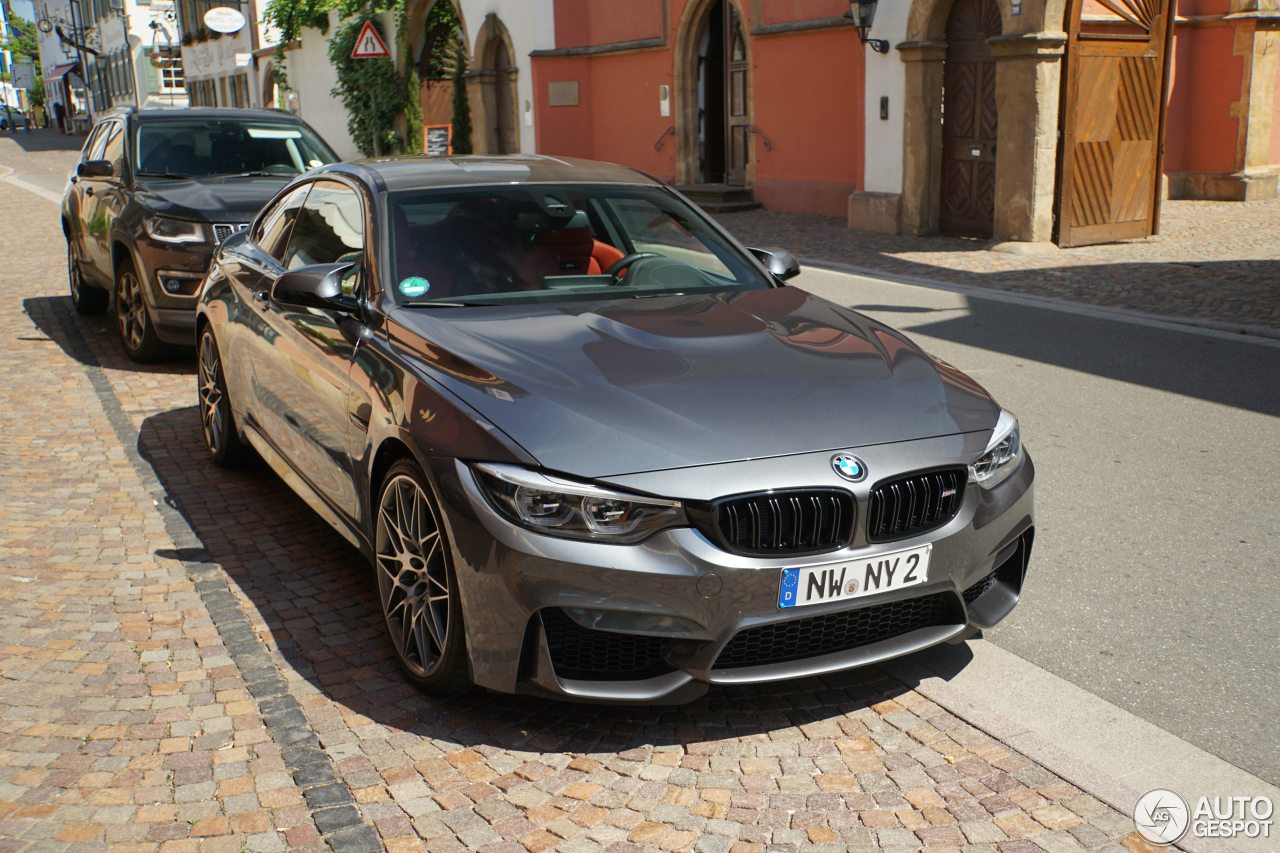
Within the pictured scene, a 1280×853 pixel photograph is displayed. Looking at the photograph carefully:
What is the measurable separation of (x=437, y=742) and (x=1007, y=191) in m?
13.8

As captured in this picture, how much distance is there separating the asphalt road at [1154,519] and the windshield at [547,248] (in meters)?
1.77

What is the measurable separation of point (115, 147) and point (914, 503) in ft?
30.0

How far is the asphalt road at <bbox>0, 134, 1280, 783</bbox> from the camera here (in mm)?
4145

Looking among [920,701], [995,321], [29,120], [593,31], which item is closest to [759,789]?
[920,701]

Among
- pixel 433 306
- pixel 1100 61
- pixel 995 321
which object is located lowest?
pixel 995 321

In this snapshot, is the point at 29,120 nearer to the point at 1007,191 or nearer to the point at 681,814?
the point at 1007,191

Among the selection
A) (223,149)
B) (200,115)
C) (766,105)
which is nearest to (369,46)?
(766,105)

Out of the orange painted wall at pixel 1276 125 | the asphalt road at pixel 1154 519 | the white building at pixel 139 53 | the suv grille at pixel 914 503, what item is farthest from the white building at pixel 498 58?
the white building at pixel 139 53

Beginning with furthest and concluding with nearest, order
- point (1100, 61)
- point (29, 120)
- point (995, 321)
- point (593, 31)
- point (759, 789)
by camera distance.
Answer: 1. point (29, 120)
2. point (593, 31)
3. point (1100, 61)
4. point (995, 321)
5. point (759, 789)

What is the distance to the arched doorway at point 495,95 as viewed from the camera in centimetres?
2914

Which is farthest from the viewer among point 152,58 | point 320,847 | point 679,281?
point 152,58

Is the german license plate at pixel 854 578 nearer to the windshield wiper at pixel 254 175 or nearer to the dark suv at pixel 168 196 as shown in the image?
the dark suv at pixel 168 196

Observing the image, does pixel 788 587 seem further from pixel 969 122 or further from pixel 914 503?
pixel 969 122

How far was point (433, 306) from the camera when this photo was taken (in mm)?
4691
